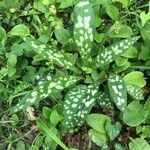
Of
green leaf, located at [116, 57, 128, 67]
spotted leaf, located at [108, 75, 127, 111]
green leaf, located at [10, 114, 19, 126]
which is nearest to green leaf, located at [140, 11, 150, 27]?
green leaf, located at [116, 57, 128, 67]

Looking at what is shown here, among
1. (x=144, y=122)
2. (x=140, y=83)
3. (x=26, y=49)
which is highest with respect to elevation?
(x=26, y=49)

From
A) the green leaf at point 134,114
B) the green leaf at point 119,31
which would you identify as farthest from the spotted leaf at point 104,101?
the green leaf at point 119,31

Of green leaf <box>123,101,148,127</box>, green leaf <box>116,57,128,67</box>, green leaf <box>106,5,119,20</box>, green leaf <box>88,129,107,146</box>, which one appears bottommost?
green leaf <box>88,129,107,146</box>

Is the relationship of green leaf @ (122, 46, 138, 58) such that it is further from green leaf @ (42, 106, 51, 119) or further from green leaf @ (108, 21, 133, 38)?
green leaf @ (42, 106, 51, 119)

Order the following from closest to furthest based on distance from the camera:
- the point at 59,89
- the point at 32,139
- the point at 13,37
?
the point at 59,89
the point at 32,139
the point at 13,37

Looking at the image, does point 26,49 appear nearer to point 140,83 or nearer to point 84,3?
point 84,3

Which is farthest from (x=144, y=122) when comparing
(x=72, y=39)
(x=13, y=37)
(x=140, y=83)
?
(x=13, y=37)
